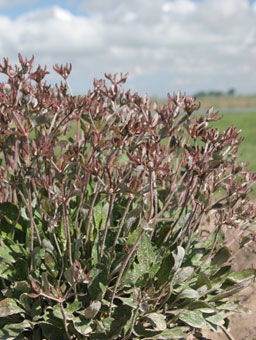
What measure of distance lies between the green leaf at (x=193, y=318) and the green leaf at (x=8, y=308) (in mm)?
918

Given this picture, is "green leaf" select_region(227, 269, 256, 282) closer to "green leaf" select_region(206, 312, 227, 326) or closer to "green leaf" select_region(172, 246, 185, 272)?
"green leaf" select_region(206, 312, 227, 326)

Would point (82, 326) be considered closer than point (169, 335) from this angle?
Yes

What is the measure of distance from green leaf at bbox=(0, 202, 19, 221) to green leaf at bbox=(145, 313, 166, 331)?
1054 mm

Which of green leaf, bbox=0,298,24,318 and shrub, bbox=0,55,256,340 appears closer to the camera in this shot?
shrub, bbox=0,55,256,340

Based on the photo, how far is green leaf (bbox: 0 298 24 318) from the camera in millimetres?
2393

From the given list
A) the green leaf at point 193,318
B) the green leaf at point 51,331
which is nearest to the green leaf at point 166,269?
the green leaf at point 193,318

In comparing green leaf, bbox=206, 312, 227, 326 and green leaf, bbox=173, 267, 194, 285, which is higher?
green leaf, bbox=173, 267, 194, 285

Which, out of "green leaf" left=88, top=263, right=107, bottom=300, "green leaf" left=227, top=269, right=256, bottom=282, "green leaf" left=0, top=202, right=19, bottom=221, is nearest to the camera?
"green leaf" left=88, top=263, right=107, bottom=300

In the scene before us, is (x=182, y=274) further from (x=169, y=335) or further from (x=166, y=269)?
(x=169, y=335)

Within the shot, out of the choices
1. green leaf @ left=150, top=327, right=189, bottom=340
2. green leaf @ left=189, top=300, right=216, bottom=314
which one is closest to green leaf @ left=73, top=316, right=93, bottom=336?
green leaf @ left=150, top=327, right=189, bottom=340

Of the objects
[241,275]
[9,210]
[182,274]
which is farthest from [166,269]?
[9,210]

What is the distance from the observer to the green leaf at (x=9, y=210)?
9.20ft

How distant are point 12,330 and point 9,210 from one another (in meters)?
0.75

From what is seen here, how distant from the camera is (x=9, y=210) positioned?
282 cm
